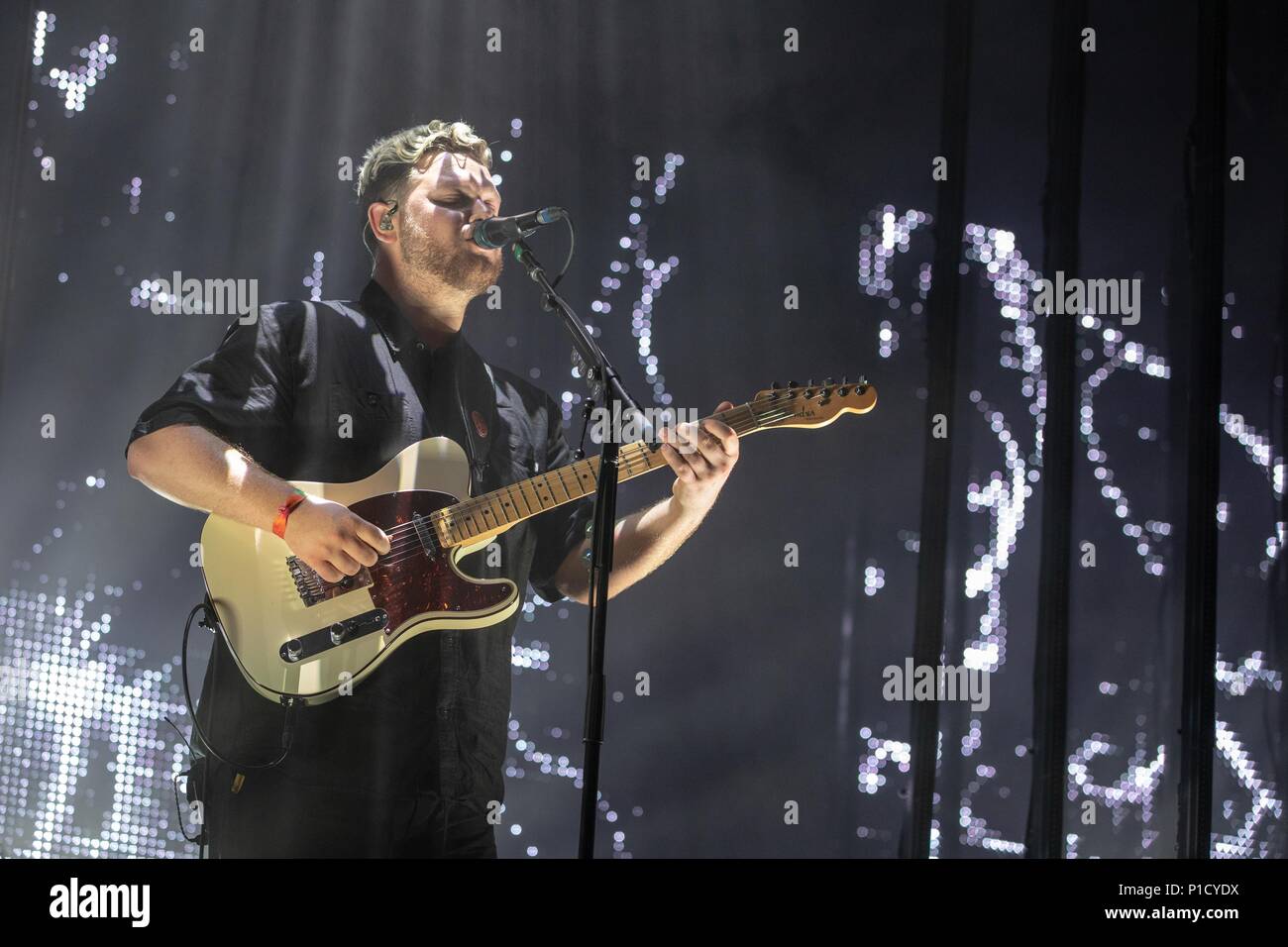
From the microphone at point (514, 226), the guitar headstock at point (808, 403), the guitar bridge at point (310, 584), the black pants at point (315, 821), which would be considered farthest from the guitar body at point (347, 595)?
the guitar headstock at point (808, 403)

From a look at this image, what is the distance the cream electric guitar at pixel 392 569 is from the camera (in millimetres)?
2535

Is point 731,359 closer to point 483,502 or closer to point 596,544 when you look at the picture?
point 483,502

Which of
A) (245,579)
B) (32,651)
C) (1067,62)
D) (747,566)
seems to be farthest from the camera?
(1067,62)

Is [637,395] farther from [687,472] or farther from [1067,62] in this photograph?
[1067,62]

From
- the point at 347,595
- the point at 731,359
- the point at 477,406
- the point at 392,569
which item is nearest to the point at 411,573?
the point at 392,569

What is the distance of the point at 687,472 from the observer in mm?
2666

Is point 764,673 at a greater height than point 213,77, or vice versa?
point 213,77

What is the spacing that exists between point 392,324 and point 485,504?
514 millimetres

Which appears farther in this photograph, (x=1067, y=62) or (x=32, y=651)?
(x=1067, y=62)

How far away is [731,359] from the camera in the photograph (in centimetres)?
305

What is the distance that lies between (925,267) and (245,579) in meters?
1.86

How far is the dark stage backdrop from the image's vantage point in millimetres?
2861

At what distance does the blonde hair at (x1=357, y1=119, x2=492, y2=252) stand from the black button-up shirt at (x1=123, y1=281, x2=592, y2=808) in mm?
266
